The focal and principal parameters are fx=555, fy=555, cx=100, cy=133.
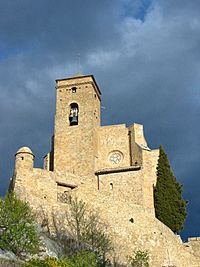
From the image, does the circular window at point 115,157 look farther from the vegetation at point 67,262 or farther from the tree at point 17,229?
the vegetation at point 67,262

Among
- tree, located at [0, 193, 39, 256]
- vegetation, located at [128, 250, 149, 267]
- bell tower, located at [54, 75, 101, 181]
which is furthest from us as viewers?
bell tower, located at [54, 75, 101, 181]

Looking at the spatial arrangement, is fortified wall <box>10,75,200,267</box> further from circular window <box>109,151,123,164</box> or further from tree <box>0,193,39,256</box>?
tree <box>0,193,39,256</box>

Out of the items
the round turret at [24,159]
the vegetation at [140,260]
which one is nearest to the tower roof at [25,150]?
the round turret at [24,159]

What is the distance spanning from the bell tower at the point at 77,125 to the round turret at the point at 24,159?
944 centimetres

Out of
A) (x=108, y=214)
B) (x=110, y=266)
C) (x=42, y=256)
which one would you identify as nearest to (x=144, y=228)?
(x=108, y=214)

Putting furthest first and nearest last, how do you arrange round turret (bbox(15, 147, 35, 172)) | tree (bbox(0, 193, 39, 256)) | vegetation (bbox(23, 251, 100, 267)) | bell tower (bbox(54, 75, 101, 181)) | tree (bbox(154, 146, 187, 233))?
bell tower (bbox(54, 75, 101, 181))
tree (bbox(154, 146, 187, 233))
round turret (bbox(15, 147, 35, 172))
tree (bbox(0, 193, 39, 256))
vegetation (bbox(23, 251, 100, 267))

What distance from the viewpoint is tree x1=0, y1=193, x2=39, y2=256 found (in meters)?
33.4

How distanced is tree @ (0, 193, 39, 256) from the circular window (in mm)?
19325

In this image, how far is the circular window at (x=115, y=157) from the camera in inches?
2146

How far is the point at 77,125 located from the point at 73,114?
1605 millimetres

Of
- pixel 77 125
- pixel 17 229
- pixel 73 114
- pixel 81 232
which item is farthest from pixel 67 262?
pixel 73 114

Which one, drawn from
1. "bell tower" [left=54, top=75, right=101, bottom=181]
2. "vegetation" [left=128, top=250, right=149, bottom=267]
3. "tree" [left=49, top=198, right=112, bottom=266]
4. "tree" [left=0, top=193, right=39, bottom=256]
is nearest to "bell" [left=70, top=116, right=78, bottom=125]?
"bell tower" [left=54, top=75, right=101, bottom=181]

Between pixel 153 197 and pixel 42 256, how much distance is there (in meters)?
17.8

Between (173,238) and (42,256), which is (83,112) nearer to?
(173,238)
